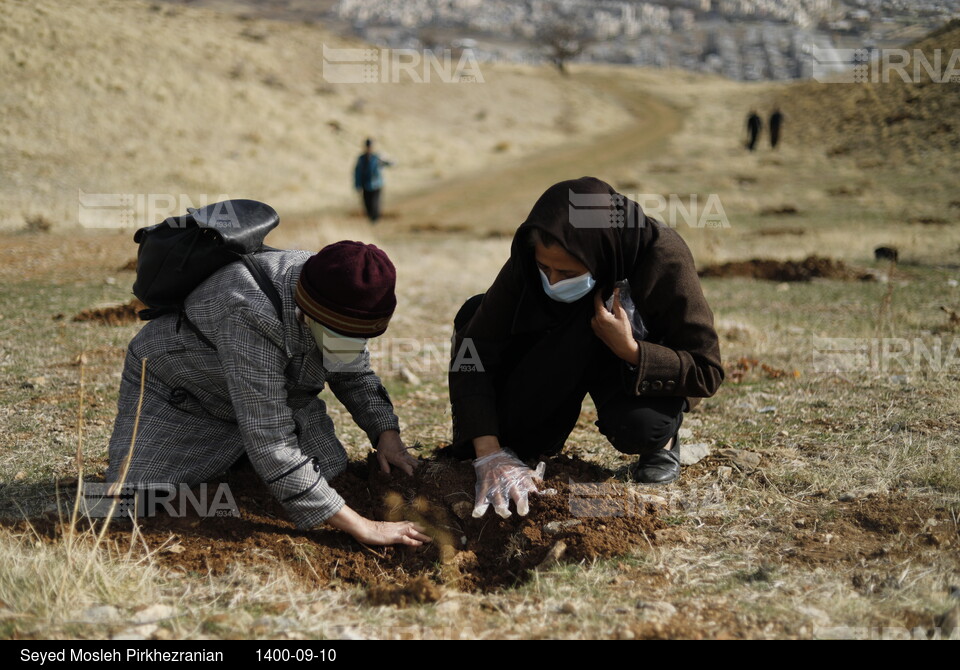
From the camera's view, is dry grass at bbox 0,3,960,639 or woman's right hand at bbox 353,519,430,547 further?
woman's right hand at bbox 353,519,430,547

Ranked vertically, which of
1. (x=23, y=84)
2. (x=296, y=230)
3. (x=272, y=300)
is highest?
(x=23, y=84)

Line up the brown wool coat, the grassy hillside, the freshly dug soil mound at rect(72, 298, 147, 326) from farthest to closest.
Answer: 1. the grassy hillside
2. the freshly dug soil mound at rect(72, 298, 147, 326)
3. the brown wool coat

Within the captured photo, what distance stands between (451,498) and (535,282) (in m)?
0.95

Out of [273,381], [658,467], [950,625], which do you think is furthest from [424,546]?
[950,625]

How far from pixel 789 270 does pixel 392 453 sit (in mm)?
7518

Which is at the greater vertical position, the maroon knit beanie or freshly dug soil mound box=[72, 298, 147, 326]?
the maroon knit beanie

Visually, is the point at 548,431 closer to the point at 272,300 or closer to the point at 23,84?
the point at 272,300

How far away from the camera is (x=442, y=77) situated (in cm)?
4159

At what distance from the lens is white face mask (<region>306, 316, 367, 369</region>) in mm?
2570

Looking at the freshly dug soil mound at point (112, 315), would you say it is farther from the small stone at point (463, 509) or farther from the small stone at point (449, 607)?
the small stone at point (449, 607)

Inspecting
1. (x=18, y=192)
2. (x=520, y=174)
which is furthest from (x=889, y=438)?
(x=520, y=174)

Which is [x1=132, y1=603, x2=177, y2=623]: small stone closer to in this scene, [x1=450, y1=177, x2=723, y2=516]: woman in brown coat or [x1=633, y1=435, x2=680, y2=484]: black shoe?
[x1=450, y1=177, x2=723, y2=516]: woman in brown coat

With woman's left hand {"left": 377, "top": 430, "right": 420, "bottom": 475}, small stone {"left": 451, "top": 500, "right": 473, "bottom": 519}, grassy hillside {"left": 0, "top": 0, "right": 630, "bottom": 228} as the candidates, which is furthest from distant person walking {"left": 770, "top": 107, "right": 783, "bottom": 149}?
small stone {"left": 451, "top": 500, "right": 473, "bottom": 519}

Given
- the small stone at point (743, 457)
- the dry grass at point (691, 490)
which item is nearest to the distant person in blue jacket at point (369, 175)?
the dry grass at point (691, 490)
